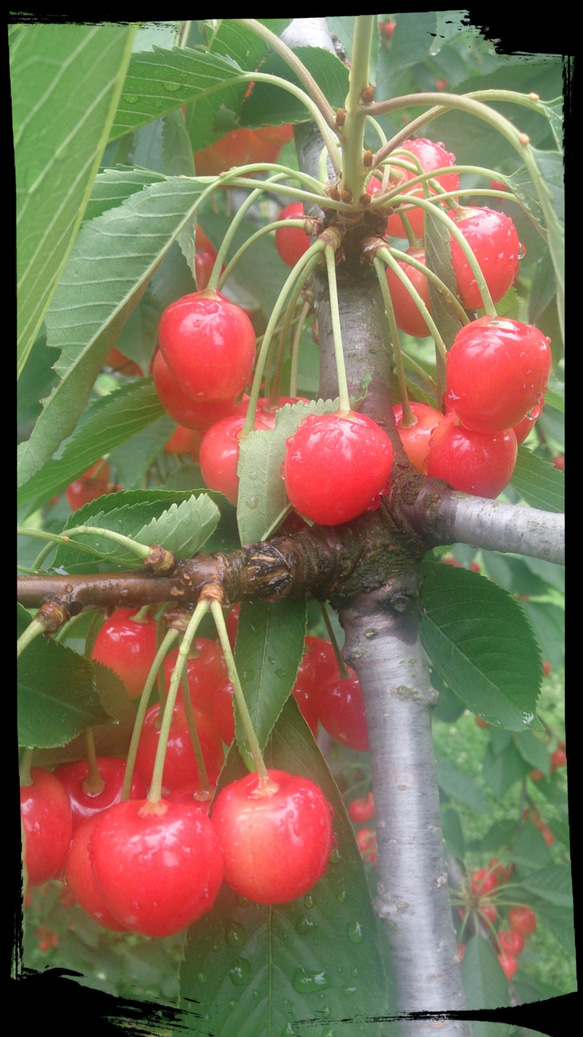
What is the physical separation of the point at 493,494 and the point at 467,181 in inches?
28.2

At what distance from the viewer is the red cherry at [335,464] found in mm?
608

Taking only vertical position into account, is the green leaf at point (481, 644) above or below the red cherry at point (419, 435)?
below

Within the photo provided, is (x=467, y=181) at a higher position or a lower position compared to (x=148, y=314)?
higher

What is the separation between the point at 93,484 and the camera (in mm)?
1402

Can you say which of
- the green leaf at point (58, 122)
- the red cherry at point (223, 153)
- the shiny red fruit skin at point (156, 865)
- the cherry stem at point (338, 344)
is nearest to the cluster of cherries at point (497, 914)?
the shiny red fruit skin at point (156, 865)

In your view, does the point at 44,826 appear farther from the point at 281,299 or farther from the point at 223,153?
the point at 223,153

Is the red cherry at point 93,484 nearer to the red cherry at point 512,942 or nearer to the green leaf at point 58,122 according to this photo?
the green leaf at point 58,122

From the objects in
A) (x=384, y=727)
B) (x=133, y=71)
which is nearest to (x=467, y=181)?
(x=133, y=71)

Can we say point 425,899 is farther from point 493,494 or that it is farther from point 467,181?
point 467,181

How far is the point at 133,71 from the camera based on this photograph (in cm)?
71

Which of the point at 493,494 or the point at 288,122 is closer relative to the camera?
the point at 493,494

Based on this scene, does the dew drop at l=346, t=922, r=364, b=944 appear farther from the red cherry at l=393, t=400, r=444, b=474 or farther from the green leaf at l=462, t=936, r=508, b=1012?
the red cherry at l=393, t=400, r=444, b=474

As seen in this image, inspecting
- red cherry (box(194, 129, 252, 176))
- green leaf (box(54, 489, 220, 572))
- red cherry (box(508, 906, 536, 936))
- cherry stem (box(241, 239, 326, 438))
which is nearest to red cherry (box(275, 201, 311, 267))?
red cherry (box(194, 129, 252, 176))

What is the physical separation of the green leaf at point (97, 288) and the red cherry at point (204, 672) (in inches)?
9.5
